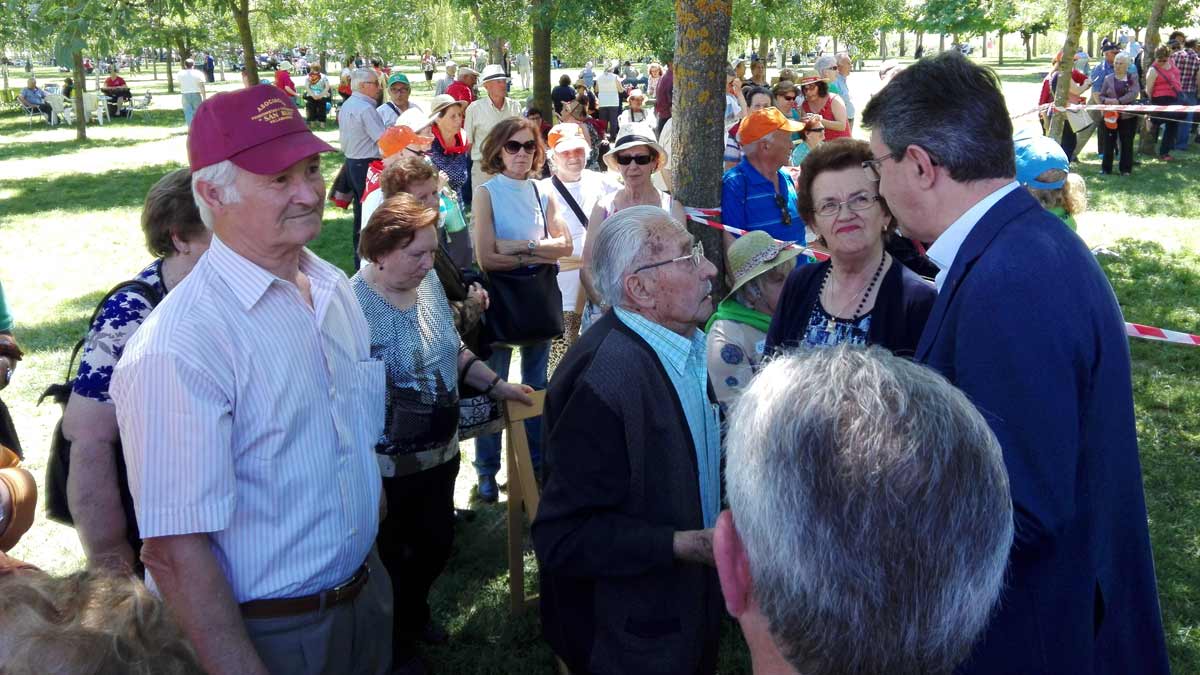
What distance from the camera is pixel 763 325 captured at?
359cm

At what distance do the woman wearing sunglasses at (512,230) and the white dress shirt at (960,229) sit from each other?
3.23 m

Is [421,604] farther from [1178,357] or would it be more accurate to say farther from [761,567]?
[1178,357]

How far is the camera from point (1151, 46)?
17797 millimetres

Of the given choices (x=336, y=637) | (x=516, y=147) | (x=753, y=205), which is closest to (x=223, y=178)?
(x=336, y=637)

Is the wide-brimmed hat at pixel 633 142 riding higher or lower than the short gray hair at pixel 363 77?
lower

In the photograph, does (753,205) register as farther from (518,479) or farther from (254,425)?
(254,425)

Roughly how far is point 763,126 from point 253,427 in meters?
4.08

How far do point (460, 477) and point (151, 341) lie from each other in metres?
3.75

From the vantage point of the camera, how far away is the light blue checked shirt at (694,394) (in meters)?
2.51

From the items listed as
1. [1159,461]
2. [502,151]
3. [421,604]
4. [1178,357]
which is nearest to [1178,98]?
[1178,357]

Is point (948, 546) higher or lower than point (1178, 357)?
higher

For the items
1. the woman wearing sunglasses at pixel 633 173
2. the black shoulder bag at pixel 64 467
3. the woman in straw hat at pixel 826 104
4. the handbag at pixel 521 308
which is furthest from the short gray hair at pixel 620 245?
the woman in straw hat at pixel 826 104

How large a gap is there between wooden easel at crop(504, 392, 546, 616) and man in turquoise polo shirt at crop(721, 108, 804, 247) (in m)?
2.20

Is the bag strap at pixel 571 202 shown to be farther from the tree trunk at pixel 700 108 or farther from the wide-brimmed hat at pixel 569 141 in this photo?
the tree trunk at pixel 700 108
